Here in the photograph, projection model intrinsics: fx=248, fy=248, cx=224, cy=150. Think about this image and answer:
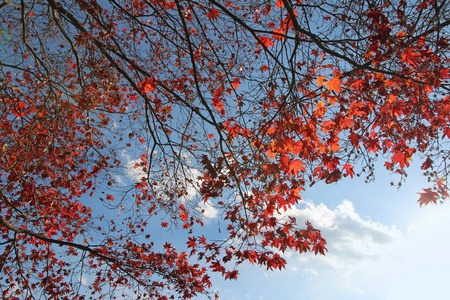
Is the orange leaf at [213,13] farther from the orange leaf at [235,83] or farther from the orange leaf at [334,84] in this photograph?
the orange leaf at [334,84]

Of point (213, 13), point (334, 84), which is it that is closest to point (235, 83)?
point (213, 13)

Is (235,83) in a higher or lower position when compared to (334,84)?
higher

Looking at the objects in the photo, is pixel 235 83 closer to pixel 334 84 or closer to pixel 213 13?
pixel 213 13

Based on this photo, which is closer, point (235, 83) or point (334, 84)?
point (334, 84)

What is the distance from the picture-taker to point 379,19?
2.87 m

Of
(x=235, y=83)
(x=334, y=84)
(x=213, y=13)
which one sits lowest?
(x=334, y=84)

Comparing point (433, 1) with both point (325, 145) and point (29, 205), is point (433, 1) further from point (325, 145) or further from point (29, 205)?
point (29, 205)

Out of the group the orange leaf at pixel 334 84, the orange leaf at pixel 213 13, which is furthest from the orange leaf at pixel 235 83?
the orange leaf at pixel 334 84

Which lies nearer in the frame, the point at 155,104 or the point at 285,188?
the point at 285,188

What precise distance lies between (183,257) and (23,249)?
3.66 metres

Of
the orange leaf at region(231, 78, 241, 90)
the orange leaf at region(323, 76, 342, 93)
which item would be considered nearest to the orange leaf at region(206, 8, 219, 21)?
the orange leaf at region(231, 78, 241, 90)

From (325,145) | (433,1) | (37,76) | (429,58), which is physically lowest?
(325,145)

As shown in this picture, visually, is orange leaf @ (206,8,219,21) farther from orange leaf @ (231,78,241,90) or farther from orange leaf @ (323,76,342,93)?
orange leaf @ (323,76,342,93)

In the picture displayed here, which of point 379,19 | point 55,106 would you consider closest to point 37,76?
point 55,106
